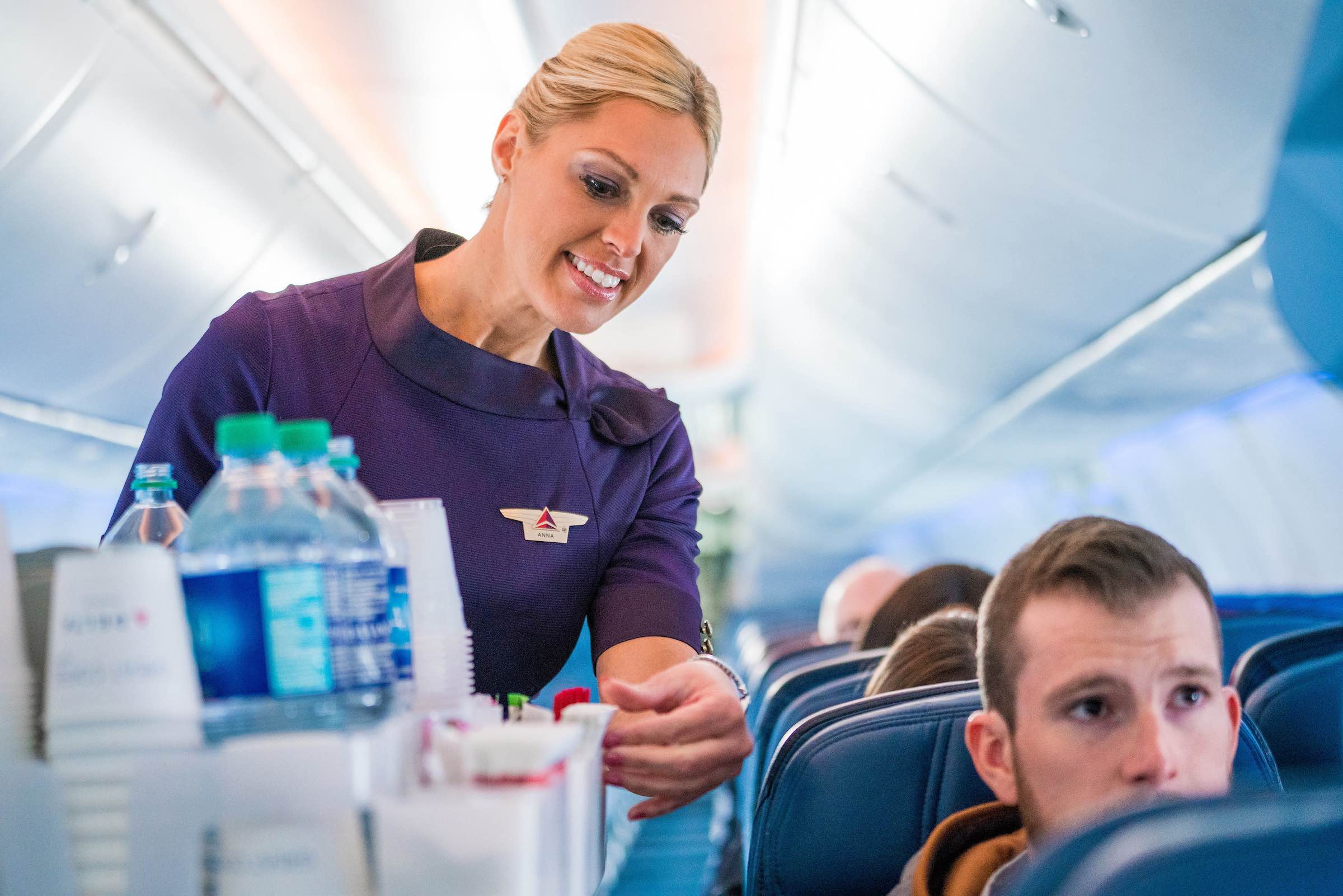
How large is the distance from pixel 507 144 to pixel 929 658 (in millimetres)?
1357

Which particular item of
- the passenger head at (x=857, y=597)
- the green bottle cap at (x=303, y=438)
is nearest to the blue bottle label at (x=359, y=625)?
the green bottle cap at (x=303, y=438)

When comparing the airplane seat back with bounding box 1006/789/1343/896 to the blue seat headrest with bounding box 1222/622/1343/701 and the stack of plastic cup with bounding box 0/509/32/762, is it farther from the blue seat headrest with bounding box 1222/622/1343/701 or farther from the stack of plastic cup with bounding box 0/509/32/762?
the blue seat headrest with bounding box 1222/622/1343/701

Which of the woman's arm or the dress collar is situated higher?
the dress collar

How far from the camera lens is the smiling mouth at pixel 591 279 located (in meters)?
1.84

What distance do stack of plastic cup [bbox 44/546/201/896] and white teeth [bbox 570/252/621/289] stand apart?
0.94 metres

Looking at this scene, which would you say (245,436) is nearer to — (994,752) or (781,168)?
(994,752)

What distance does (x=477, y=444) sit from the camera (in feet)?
6.14

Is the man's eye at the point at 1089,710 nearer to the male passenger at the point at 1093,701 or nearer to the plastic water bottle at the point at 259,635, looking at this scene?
the male passenger at the point at 1093,701

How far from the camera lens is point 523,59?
4.49 m

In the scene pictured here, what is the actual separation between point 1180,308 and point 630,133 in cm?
356

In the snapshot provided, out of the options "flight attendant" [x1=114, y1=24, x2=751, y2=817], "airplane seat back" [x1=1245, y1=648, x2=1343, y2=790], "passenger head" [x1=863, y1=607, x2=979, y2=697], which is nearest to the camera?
"flight attendant" [x1=114, y1=24, x2=751, y2=817]

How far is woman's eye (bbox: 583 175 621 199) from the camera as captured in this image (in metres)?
1.83

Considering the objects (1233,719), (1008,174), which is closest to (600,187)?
(1233,719)

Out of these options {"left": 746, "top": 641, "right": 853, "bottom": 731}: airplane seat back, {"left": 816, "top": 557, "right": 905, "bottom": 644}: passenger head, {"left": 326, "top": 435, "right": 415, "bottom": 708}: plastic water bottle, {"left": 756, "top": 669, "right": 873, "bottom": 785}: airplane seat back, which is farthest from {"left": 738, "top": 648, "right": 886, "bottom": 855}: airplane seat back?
{"left": 816, "top": 557, "right": 905, "bottom": 644}: passenger head
